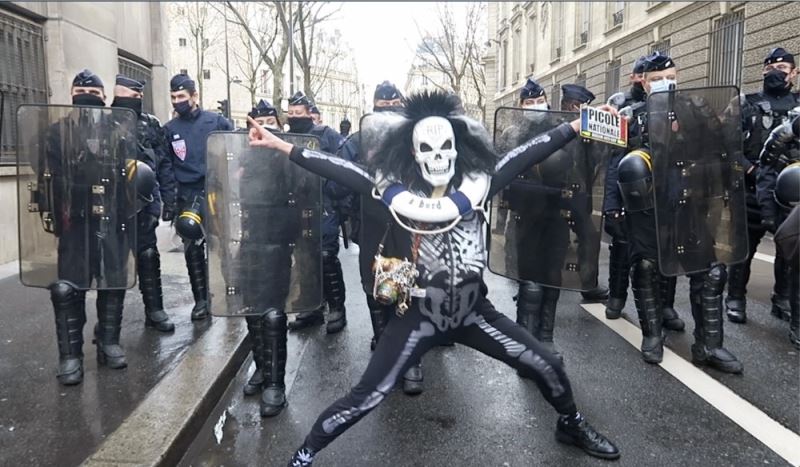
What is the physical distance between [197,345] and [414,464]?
2205 mm

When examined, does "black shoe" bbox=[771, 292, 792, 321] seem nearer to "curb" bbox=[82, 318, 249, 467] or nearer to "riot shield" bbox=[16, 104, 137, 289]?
"curb" bbox=[82, 318, 249, 467]

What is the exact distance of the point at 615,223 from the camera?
15.3ft

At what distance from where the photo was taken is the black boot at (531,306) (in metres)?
4.02

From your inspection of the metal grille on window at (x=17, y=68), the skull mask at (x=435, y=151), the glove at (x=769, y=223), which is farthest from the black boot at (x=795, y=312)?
the metal grille on window at (x=17, y=68)

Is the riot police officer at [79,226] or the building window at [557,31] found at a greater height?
the building window at [557,31]

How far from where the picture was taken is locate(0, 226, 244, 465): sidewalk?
9.86 ft

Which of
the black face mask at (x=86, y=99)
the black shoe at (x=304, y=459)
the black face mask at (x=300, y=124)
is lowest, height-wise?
the black shoe at (x=304, y=459)

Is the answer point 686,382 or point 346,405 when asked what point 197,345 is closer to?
point 346,405

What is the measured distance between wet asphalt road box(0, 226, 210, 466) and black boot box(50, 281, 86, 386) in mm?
82

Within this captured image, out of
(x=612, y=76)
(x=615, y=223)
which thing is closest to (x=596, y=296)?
(x=615, y=223)

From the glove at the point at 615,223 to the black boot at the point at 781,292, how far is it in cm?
144

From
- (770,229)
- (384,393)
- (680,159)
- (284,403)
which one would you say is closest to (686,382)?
(680,159)

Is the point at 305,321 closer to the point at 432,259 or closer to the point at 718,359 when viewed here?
the point at 432,259

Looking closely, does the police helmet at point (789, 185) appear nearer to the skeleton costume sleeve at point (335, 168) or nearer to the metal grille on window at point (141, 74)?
the skeleton costume sleeve at point (335, 168)
